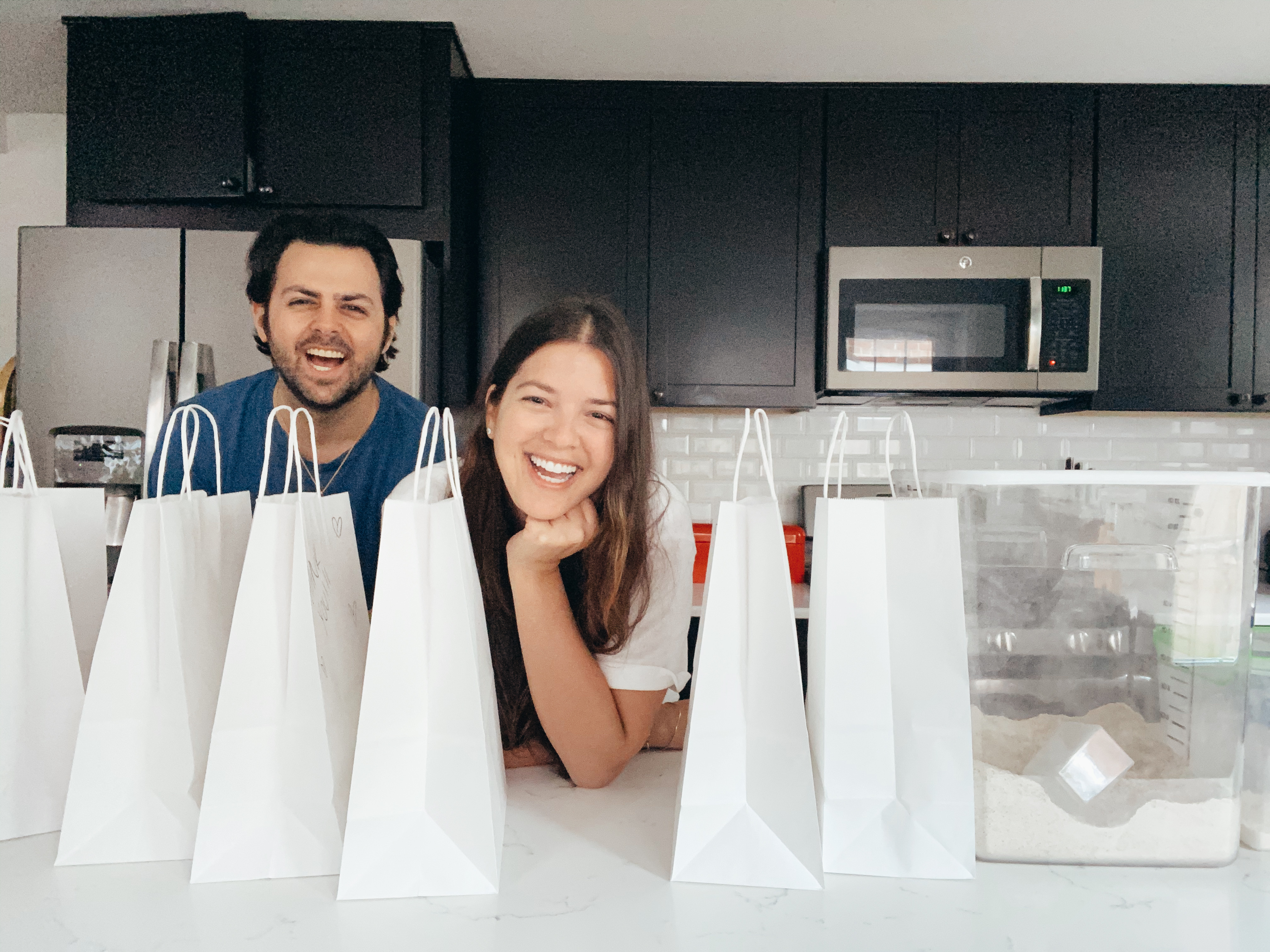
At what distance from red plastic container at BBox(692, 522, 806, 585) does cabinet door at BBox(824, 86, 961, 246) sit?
2.93 feet

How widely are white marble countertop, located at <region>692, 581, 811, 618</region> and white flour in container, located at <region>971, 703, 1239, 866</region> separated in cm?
131

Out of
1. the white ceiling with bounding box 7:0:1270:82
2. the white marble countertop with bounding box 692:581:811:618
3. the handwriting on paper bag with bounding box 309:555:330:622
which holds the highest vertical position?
the white ceiling with bounding box 7:0:1270:82

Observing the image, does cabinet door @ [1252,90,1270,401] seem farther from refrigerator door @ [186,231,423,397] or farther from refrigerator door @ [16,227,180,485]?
refrigerator door @ [16,227,180,485]

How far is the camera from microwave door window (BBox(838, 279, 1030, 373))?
221 cm

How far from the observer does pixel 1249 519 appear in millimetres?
575

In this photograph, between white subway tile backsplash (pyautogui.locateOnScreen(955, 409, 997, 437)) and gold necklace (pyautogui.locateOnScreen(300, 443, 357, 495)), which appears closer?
gold necklace (pyautogui.locateOnScreen(300, 443, 357, 495))

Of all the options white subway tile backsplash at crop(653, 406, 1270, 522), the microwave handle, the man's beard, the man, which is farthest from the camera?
white subway tile backsplash at crop(653, 406, 1270, 522)

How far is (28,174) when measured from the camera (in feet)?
8.26

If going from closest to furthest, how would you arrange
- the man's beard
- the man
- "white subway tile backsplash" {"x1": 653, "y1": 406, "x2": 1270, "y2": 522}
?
the man
the man's beard
"white subway tile backsplash" {"x1": 653, "y1": 406, "x2": 1270, "y2": 522}

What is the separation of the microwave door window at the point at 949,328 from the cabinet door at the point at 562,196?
28.3 inches

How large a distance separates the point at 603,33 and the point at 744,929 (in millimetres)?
2122

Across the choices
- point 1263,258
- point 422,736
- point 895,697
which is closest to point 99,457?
point 422,736

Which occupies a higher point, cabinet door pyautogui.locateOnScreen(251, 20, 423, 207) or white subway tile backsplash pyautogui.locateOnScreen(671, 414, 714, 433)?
cabinet door pyautogui.locateOnScreen(251, 20, 423, 207)

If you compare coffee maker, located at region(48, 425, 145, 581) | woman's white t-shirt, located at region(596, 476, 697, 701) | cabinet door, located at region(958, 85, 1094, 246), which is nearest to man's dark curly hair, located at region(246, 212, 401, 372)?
coffee maker, located at region(48, 425, 145, 581)
